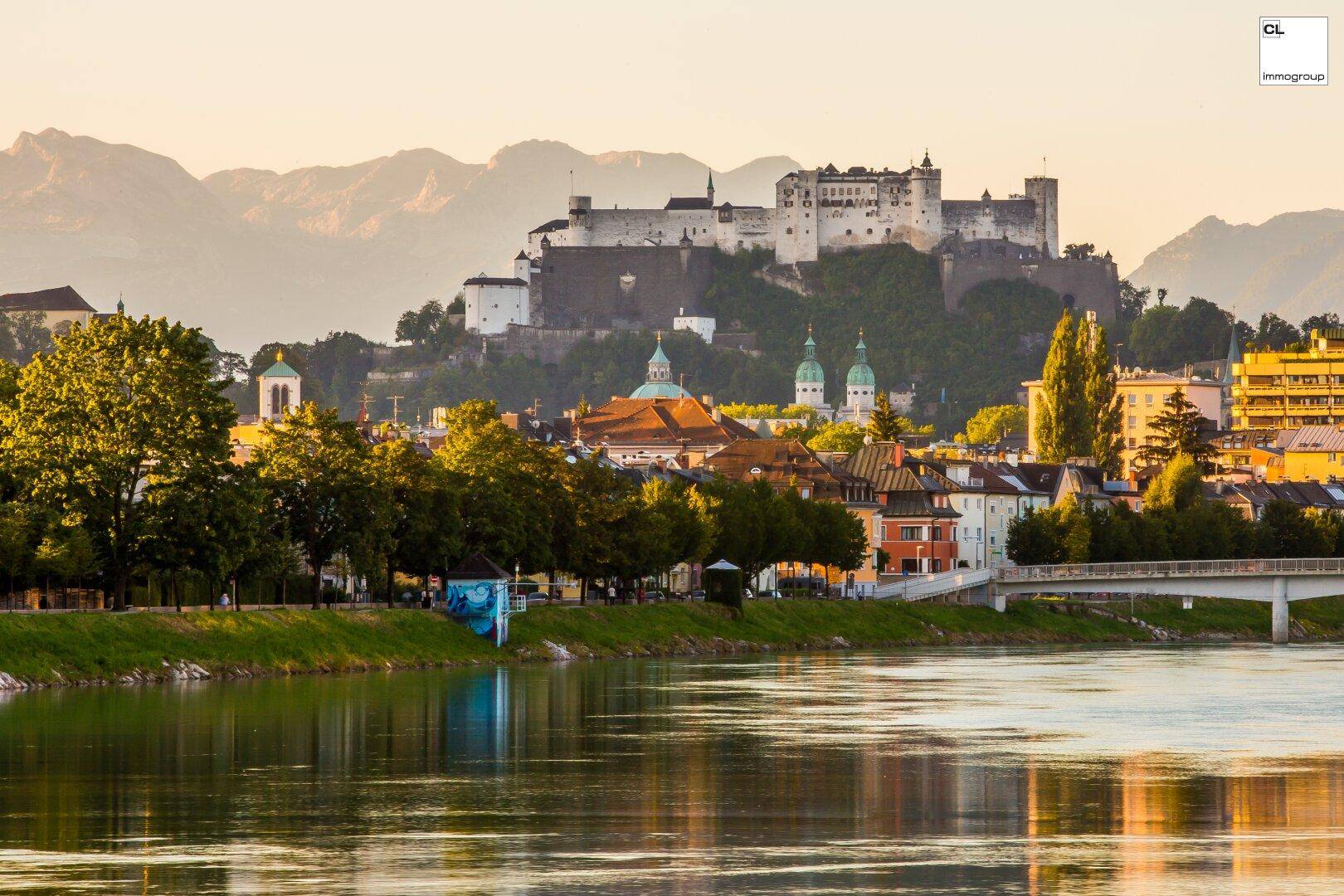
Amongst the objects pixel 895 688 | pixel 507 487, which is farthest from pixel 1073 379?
pixel 895 688

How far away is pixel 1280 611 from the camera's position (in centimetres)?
10781

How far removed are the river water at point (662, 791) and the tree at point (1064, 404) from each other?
99.0 metres

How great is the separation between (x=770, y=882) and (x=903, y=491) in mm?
105472

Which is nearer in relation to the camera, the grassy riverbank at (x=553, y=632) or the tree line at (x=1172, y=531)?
the grassy riverbank at (x=553, y=632)

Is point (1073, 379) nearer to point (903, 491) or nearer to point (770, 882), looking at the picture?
point (903, 491)

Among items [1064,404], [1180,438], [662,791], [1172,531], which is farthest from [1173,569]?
[662,791]

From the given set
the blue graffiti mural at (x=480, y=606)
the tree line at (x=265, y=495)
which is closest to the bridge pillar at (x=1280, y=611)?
the tree line at (x=265, y=495)

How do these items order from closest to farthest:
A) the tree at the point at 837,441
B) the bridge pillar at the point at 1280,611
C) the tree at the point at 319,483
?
the tree at the point at 319,483 → the bridge pillar at the point at 1280,611 → the tree at the point at 837,441

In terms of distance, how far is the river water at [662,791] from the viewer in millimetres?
26000

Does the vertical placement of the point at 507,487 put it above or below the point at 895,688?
above

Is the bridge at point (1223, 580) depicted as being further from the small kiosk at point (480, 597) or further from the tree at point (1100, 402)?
the tree at point (1100, 402)

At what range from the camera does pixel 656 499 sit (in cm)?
9644

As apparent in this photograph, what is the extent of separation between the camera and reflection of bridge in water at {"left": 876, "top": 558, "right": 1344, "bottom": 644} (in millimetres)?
105938

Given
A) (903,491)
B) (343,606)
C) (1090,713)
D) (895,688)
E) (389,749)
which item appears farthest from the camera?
(903,491)
